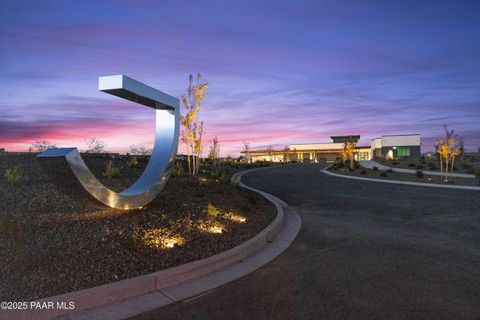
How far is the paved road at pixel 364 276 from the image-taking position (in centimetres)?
399

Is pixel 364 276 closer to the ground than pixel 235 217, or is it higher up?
closer to the ground

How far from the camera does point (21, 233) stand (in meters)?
5.38

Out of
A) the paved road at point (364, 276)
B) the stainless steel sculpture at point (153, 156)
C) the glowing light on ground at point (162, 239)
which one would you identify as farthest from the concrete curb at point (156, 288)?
the stainless steel sculpture at point (153, 156)

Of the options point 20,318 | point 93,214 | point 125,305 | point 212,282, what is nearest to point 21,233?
point 93,214

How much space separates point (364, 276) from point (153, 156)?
4948mm

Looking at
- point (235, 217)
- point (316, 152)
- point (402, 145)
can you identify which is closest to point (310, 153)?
point (316, 152)

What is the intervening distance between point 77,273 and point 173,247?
1574 millimetres

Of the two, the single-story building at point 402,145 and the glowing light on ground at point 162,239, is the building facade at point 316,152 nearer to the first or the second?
the single-story building at point 402,145

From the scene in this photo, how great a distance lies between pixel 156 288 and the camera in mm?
4543

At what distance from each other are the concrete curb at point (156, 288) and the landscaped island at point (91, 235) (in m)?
0.26

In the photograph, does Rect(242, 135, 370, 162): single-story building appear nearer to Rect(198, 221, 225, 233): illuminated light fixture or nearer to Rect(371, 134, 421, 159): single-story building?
Rect(371, 134, 421, 159): single-story building

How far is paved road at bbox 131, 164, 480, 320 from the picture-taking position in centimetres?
399

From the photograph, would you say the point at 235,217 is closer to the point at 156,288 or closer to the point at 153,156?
the point at 153,156

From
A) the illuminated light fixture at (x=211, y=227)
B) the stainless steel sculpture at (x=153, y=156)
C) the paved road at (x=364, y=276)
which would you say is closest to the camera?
the paved road at (x=364, y=276)
